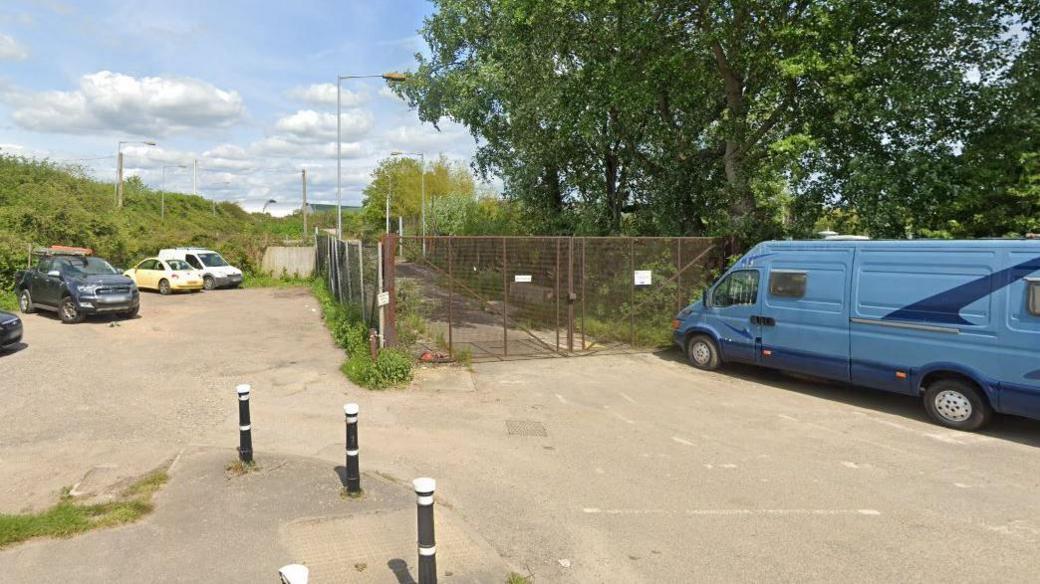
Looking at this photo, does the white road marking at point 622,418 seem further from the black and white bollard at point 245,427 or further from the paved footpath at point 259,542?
the black and white bollard at point 245,427

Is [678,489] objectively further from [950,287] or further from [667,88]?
[667,88]

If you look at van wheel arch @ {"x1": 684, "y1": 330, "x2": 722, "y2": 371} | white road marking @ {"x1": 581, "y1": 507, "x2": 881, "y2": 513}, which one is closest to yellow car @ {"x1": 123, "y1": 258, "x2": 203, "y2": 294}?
van wheel arch @ {"x1": 684, "y1": 330, "x2": 722, "y2": 371}

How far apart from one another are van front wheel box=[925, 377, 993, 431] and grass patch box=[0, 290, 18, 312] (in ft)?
69.4

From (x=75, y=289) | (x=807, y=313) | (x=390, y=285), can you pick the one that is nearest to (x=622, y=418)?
(x=807, y=313)

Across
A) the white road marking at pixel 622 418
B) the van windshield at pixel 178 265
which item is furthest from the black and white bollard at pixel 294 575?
the van windshield at pixel 178 265

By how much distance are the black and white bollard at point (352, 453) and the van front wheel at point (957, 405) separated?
7.34 meters

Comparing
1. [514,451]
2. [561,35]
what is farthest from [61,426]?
[561,35]

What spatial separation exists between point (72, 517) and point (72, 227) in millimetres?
22322

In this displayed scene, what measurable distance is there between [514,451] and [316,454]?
7.04 feet

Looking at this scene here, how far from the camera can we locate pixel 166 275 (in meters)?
22.8

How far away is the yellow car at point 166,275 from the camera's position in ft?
74.9

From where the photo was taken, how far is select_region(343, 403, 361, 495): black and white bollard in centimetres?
524

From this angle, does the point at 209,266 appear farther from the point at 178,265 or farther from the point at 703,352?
the point at 703,352

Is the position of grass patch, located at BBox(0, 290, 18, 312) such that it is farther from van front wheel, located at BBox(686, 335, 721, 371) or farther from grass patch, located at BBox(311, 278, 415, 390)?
van front wheel, located at BBox(686, 335, 721, 371)
